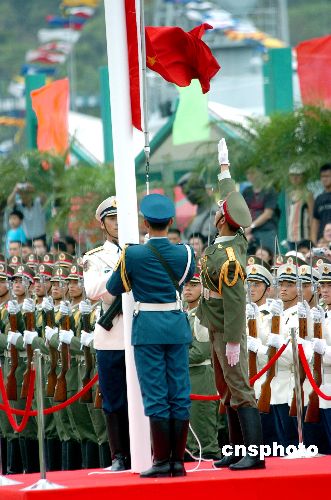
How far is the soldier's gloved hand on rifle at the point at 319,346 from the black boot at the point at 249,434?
70.9 inches

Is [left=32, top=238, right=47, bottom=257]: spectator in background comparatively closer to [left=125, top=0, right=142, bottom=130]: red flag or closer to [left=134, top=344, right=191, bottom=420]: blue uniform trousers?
[left=125, top=0, right=142, bottom=130]: red flag

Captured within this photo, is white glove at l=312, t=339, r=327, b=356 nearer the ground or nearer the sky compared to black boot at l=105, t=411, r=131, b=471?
nearer the sky

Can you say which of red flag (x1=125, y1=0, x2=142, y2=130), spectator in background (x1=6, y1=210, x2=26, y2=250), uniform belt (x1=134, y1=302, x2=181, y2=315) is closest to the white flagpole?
red flag (x1=125, y1=0, x2=142, y2=130)

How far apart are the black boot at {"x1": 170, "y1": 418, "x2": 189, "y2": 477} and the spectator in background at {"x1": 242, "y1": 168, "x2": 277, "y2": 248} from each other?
727cm

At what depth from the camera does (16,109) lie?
58281 millimetres

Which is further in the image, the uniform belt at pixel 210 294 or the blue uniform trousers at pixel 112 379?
the blue uniform trousers at pixel 112 379

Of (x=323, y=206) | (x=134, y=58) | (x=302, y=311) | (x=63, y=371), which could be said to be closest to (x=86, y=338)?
(x=63, y=371)

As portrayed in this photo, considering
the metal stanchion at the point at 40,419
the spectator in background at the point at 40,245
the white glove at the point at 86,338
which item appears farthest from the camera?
the spectator in background at the point at 40,245

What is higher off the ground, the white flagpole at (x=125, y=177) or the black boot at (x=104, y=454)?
the white flagpole at (x=125, y=177)

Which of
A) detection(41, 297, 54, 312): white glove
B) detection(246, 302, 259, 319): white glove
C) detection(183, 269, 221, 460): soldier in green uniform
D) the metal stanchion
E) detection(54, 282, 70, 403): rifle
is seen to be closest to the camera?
the metal stanchion

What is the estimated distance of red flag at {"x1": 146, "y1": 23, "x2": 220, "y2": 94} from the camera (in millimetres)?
12406

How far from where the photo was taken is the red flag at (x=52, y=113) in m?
24.4

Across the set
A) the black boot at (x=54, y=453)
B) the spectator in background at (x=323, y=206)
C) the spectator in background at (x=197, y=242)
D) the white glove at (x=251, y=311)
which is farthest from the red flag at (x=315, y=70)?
the white glove at (x=251, y=311)

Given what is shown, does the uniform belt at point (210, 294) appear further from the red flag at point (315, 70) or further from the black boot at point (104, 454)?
the red flag at point (315, 70)
